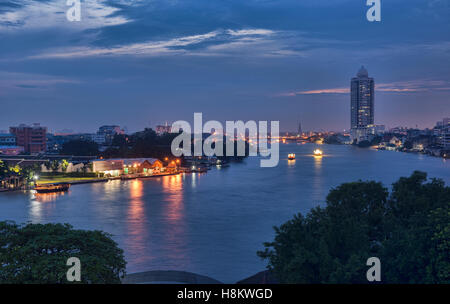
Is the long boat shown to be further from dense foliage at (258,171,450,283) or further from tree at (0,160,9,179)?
dense foliage at (258,171,450,283)

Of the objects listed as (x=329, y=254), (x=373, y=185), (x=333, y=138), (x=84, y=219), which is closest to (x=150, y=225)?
(x=84, y=219)

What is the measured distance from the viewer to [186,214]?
901 cm

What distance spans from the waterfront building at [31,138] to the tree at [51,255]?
29289mm

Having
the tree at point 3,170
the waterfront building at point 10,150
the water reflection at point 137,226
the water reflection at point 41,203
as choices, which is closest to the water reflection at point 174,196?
the water reflection at point 137,226

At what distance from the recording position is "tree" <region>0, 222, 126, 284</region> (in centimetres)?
280

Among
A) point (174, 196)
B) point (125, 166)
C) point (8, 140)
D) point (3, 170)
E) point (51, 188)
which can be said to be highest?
point (8, 140)

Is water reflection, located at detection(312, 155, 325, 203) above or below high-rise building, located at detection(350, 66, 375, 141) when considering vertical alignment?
below

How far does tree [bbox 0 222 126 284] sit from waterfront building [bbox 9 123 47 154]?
29289mm

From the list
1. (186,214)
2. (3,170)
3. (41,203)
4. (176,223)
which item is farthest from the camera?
(3,170)

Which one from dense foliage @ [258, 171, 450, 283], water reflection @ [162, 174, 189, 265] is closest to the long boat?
water reflection @ [162, 174, 189, 265]

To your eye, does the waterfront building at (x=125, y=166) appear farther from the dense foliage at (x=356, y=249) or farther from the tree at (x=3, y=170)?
the dense foliage at (x=356, y=249)

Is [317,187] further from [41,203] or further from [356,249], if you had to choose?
[356,249]

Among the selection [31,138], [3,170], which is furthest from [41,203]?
[31,138]

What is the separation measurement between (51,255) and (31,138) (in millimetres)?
30088
